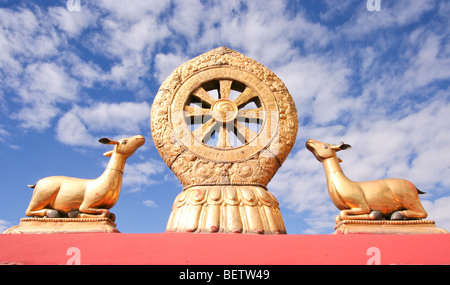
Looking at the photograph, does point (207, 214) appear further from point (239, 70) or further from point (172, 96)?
point (239, 70)

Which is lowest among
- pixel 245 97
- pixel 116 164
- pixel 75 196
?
pixel 75 196

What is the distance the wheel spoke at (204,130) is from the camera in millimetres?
5734

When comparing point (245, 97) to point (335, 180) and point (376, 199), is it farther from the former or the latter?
point (376, 199)

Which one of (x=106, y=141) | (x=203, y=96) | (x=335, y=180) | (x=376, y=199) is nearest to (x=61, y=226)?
(x=106, y=141)

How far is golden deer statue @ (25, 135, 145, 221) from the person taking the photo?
4887mm

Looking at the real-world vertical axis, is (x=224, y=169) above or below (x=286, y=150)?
below

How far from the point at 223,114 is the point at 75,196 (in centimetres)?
254

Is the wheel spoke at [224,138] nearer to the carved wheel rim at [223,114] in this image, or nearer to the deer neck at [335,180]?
Answer: the carved wheel rim at [223,114]

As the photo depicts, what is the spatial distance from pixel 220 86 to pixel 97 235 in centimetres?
307

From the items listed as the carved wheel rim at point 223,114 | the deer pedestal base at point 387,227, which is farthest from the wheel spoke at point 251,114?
the deer pedestal base at point 387,227

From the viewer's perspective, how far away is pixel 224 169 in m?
5.41

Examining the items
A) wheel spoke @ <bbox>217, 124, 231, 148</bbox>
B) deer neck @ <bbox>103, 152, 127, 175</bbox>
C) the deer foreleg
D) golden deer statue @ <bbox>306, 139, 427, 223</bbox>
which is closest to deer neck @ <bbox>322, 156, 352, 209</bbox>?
golden deer statue @ <bbox>306, 139, 427, 223</bbox>

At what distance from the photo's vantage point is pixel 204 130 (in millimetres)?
5797
